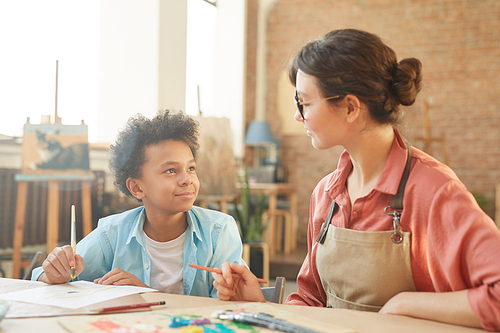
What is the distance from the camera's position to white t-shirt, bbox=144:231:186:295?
146cm

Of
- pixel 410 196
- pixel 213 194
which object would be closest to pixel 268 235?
pixel 213 194

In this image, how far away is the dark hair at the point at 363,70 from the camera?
1.18 meters

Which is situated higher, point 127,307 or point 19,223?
point 127,307

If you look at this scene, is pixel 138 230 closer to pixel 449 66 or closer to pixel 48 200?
pixel 48 200

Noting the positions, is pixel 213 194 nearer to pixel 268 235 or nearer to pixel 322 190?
pixel 268 235

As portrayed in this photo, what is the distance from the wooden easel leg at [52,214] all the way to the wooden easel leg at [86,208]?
6.3 inches

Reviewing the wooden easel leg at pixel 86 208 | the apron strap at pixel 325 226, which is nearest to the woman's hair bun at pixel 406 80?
the apron strap at pixel 325 226

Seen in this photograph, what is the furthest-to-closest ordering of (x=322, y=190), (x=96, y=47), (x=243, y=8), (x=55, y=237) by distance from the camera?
1. (x=243, y=8)
2. (x=96, y=47)
3. (x=55, y=237)
4. (x=322, y=190)

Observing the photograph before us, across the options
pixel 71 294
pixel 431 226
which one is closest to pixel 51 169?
pixel 71 294

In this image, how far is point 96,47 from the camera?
10.9 feet

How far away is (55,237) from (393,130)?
2.46 meters

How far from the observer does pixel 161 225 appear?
1521mm

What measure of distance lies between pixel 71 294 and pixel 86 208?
6.50 feet

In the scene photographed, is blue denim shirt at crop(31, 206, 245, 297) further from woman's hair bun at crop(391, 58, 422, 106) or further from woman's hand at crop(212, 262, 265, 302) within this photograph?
woman's hair bun at crop(391, 58, 422, 106)
